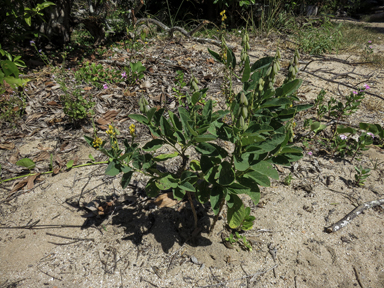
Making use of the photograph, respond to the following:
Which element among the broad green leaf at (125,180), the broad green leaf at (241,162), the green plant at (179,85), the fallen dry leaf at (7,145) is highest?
the broad green leaf at (241,162)

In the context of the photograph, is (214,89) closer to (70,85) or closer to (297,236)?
(70,85)

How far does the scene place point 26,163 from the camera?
2180 mm

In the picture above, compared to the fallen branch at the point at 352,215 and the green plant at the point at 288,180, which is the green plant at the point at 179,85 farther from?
the fallen branch at the point at 352,215

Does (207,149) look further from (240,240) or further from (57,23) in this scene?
(57,23)

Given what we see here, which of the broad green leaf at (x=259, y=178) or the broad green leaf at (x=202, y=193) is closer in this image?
the broad green leaf at (x=259, y=178)

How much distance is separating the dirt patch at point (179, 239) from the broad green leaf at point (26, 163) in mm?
189

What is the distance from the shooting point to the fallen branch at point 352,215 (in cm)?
187

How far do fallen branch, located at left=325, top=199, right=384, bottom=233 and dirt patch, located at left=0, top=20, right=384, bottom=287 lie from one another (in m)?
0.04

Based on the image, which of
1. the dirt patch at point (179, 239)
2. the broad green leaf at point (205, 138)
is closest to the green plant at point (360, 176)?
the dirt patch at point (179, 239)

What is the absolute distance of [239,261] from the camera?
170 centimetres

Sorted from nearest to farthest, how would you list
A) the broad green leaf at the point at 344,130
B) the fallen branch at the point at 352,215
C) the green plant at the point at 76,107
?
the fallen branch at the point at 352,215 < the broad green leaf at the point at 344,130 < the green plant at the point at 76,107

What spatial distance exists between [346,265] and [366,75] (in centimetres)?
344

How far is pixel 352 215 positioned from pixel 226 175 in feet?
4.43

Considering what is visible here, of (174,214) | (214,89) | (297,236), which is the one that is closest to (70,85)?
(214,89)
